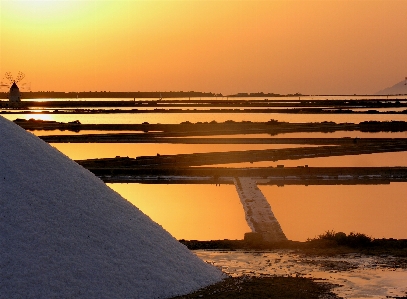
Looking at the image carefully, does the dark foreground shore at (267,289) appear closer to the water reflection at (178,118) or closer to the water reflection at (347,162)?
the water reflection at (347,162)

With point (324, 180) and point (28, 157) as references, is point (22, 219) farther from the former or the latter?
point (324, 180)

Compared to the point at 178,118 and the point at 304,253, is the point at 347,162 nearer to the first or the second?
the point at 304,253

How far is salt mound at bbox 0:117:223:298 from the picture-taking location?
427 cm

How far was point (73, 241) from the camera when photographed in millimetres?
4676

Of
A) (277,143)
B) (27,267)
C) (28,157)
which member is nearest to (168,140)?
(277,143)

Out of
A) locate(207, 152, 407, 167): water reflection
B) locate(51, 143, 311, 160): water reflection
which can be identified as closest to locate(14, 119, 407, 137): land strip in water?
locate(51, 143, 311, 160): water reflection

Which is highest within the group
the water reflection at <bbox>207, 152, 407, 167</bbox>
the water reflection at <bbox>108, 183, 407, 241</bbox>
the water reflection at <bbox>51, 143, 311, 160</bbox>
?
the water reflection at <bbox>51, 143, 311, 160</bbox>

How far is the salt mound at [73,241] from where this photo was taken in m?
4.27

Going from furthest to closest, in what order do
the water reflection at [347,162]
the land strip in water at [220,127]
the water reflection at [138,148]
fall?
the land strip in water at [220,127], the water reflection at [138,148], the water reflection at [347,162]

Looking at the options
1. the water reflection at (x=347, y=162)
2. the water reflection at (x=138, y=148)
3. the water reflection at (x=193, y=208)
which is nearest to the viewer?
the water reflection at (x=193, y=208)

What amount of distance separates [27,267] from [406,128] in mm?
27704

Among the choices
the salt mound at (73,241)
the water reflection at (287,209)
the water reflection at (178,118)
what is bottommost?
the salt mound at (73,241)

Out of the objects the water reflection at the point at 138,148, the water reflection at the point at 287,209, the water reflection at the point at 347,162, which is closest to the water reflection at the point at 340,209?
the water reflection at the point at 287,209

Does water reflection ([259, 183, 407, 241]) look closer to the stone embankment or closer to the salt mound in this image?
the stone embankment
